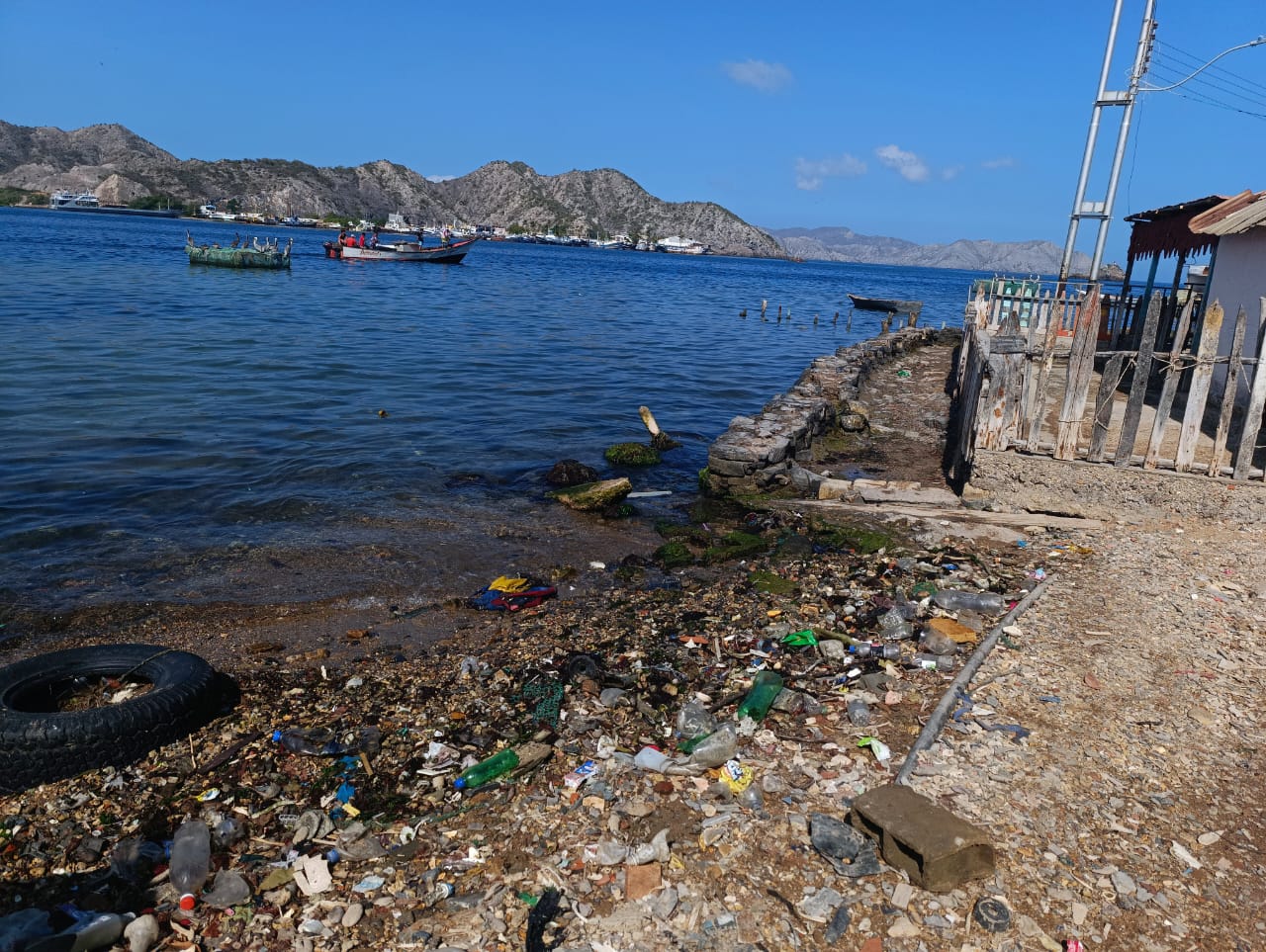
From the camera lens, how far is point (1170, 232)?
13742 mm

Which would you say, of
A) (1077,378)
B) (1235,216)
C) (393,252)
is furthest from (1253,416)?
(393,252)

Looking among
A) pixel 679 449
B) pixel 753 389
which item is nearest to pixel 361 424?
pixel 679 449

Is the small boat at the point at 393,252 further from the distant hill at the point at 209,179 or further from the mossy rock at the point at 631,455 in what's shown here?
the distant hill at the point at 209,179

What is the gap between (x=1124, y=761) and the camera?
3887mm

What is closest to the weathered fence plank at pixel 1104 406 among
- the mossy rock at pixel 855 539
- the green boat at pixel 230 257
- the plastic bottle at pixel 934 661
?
the mossy rock at pixel 855 539

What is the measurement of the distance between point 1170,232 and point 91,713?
16.6 m

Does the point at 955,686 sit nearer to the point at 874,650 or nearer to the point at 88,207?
the point at 874,650

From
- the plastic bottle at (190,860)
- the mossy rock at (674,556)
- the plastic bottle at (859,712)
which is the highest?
the plastic bottle at (859,712)

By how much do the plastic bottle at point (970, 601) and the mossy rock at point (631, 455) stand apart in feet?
20.1

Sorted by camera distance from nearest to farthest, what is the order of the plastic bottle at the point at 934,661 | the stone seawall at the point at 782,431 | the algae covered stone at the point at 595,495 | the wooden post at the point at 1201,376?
the plastic bottle at the point at 934,661 → the wooden post at the point at 1201,376 → the algae covered stone at the point at 595,495 → the stone seawall at the point at 782,431

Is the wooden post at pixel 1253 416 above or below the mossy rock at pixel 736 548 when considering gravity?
above

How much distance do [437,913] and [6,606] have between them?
548 cm

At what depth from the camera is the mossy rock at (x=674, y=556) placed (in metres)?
7.54

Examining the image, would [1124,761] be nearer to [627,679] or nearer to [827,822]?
[827,822]
